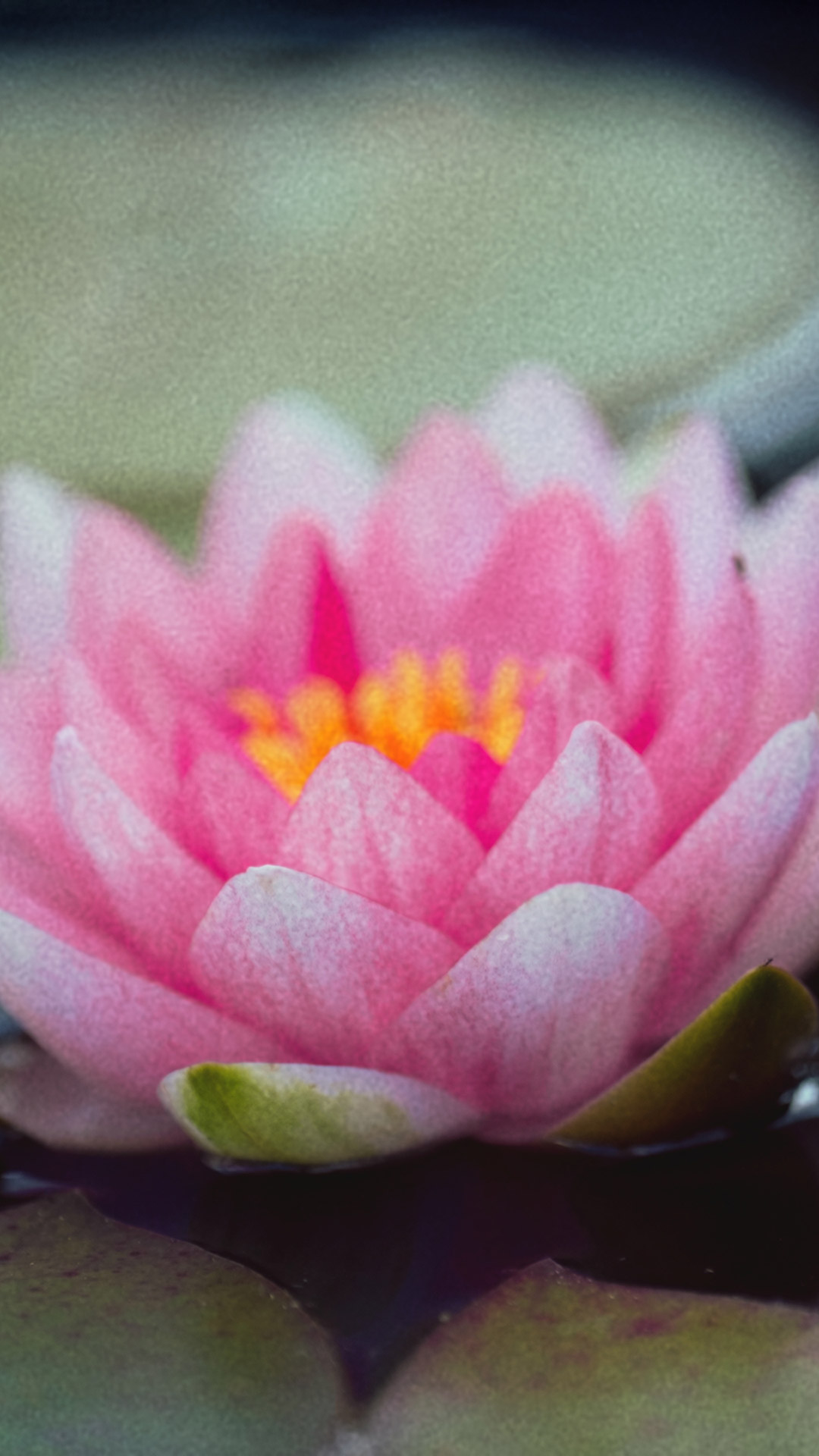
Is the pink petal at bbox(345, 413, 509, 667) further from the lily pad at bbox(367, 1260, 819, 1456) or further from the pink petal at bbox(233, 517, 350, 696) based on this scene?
the lily pad at bbox(367, 1260, 819, 1456)

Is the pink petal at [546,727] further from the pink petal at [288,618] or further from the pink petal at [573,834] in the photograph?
the pink petal at [288,618]

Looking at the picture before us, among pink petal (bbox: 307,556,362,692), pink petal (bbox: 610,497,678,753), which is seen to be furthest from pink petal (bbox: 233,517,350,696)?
pink petal (bbox: 610,497,678,753)

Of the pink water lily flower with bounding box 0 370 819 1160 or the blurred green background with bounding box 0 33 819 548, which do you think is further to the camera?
the blurred green background with bounding box 0 33 819 548

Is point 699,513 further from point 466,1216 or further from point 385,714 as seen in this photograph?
point 466,1216

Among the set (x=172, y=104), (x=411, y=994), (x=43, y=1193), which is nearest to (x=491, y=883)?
(x=411, y=994)

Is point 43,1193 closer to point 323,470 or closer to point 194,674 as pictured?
point 194,674

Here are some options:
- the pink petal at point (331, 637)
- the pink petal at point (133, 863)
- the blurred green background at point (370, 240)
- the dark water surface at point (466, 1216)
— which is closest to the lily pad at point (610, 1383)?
the dark water surface at point (466, 1216)
